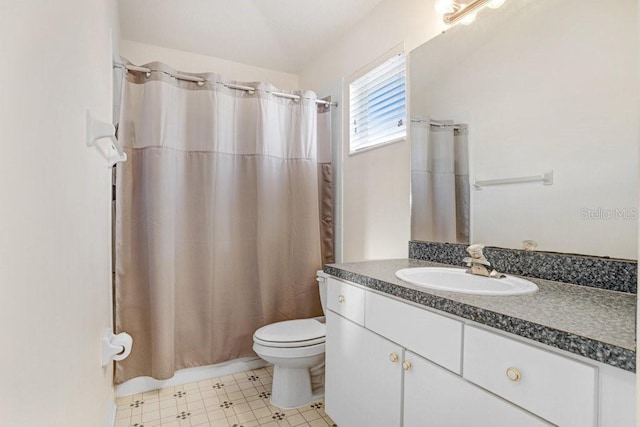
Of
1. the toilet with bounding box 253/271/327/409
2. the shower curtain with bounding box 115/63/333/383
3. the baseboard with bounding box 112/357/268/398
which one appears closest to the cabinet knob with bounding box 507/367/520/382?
the toilet with bounding box 253/271/327/409

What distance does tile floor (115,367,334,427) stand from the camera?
179 centimetres

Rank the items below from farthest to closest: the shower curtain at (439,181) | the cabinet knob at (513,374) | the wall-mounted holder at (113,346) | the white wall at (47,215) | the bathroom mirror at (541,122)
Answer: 1. the shower curtain at (439,181)
2. the wall-mounted holder at (113,346)
3. the bathroom mirror at (541,122)
4. the cabinet knob at (513,374)
5. the white wall at (47,215)

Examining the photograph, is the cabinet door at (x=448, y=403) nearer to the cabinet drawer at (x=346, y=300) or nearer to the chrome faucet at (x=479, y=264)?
the cabinet drawer at (x=346, y=300)

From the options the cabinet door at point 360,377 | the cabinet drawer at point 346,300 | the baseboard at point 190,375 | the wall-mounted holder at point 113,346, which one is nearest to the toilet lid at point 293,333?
the cabinet door at point 360,377

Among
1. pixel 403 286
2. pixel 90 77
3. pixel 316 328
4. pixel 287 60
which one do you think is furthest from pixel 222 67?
pixel 403 286

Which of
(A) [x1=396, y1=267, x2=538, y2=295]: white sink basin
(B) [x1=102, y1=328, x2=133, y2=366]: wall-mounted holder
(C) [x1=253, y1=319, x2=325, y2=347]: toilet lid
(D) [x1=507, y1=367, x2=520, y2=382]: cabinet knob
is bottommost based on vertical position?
(C) [x1=253, y1=319, x2=325, y2=347]: toilet lid

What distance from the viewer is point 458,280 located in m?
1.42

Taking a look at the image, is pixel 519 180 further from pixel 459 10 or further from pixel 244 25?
pixel 244 25

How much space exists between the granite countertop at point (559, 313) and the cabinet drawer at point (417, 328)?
0.14ft

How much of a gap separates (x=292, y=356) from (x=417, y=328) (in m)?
0.97

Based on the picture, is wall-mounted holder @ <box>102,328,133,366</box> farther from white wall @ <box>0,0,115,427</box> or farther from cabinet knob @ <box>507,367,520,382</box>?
cabinet knob @ <box>507,367,520,382</box>

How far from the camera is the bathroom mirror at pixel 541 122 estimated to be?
1085 mm

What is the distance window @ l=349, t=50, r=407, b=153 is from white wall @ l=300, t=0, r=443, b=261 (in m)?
0.07

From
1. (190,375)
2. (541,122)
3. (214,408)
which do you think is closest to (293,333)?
(214,408)
